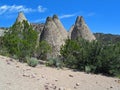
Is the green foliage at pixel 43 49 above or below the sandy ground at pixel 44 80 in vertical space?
above

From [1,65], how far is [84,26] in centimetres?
1637

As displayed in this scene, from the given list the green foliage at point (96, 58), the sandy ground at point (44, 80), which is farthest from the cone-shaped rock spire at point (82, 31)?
the sandy ground at point (44, 80)

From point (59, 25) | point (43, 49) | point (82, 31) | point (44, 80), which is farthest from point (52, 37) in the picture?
point (44, 80)

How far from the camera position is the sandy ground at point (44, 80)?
12.0 m

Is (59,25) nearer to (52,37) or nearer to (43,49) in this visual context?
(52,37)

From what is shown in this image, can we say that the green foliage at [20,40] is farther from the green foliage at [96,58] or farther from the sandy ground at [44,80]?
the sandy ground at [44,80]

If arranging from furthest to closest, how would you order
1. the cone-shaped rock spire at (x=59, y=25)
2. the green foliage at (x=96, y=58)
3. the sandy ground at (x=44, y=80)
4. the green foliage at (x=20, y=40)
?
the cone-shaped rock spire at (x=59, y=25) → the green foliage at (x=20, y=40) → the green foliage at (x=96, y=58) → the sandy ground at (x=44, y=80)

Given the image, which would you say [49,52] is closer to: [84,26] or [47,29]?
[47,29]

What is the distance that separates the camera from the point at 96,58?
1862 centimetres

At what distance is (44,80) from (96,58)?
617 centimetres

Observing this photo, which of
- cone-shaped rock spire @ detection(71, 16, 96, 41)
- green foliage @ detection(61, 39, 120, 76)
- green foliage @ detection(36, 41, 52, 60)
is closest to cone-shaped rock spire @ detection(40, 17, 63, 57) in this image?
green foliage @ detection(36, 41, 52, 60)

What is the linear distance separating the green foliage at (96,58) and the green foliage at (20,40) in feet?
8.74

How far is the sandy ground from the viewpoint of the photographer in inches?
473

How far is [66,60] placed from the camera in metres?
19.9
